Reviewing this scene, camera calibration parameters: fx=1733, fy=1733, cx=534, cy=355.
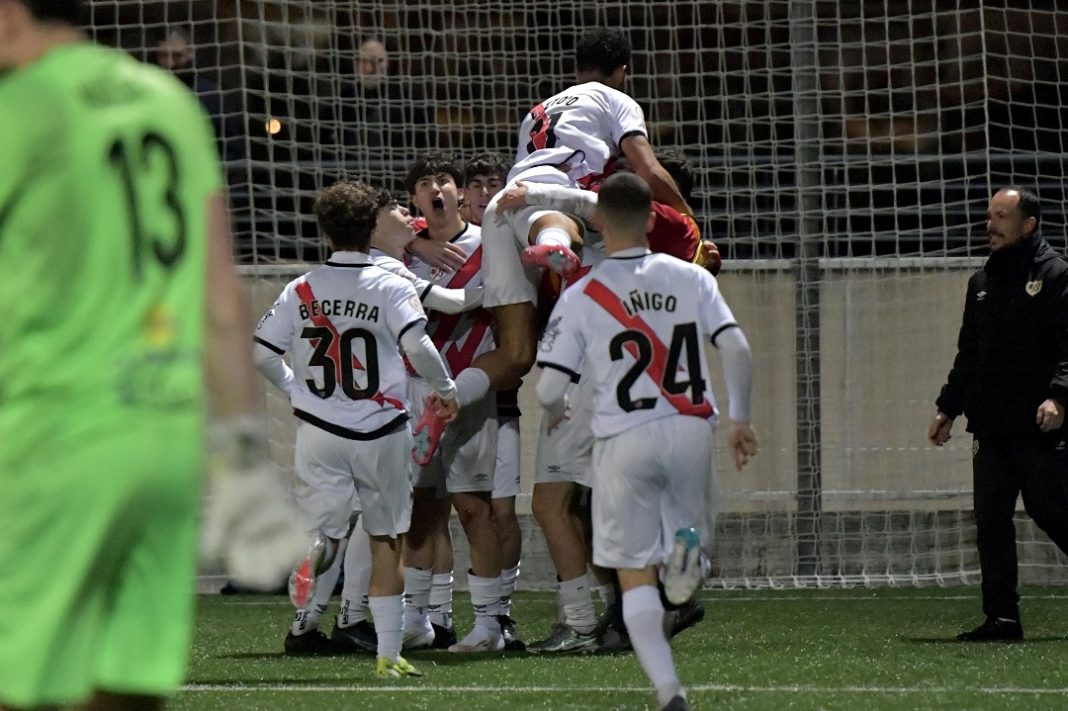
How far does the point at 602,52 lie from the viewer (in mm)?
8172

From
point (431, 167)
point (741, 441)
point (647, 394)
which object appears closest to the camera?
point (741, 441)

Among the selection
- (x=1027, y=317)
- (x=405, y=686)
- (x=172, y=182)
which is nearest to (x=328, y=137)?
(x=1027, y=317)

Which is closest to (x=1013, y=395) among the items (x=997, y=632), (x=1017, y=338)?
(x=1017, y=338)

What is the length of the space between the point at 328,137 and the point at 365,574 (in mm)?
4356

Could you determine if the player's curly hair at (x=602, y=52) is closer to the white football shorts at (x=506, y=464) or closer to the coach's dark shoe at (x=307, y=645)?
the white football shorts at (x=506, y=464)

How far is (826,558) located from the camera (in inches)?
453

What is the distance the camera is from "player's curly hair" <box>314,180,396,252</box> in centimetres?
713

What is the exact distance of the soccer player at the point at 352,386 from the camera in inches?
279

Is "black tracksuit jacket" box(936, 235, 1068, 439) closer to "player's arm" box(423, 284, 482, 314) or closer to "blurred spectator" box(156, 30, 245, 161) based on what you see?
"player's arm" box(423, 284, 482, 314)

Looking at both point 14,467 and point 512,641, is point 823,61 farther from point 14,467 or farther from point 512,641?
point 14,467

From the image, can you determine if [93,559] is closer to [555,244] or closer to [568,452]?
[555,244]

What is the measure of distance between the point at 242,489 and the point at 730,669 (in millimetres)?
4669

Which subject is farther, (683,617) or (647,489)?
(683,617)

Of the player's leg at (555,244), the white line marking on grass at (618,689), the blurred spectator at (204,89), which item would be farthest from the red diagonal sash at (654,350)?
the blurred spectator at (204,89)
